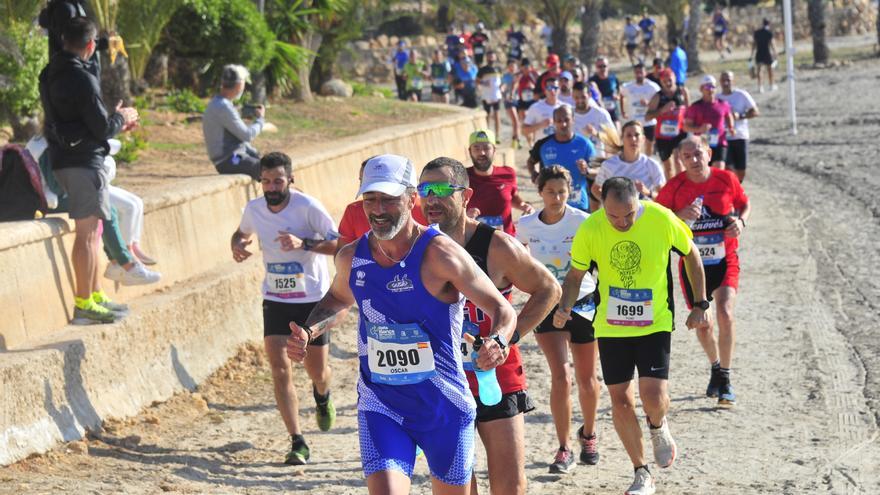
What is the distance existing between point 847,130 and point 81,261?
856 inches

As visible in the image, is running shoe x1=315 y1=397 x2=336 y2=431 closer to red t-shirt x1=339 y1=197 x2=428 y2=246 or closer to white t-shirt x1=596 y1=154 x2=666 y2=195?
red t-shirt x1=339 y1=197 x2=428 y2=246

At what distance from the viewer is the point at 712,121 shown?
57.1 ft

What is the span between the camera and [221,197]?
12383mm

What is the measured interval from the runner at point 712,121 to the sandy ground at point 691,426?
2.60 m

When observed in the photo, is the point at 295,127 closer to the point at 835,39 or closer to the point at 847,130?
the point at 847,130

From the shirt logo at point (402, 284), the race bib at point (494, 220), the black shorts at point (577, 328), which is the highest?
the shirt logo at point (402, 284)

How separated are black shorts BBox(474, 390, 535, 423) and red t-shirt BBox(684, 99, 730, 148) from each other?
1152cm

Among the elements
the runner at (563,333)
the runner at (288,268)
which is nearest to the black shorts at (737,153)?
the runner at (563,333)

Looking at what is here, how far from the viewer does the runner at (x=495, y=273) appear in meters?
6.17

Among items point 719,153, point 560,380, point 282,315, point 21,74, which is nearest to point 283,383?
point 282,315

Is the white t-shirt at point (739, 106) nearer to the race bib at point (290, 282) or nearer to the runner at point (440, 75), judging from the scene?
the race bib at point (290, 282)

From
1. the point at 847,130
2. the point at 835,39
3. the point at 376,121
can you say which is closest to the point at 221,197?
the point at 376,121

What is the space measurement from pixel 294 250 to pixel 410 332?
340 cm

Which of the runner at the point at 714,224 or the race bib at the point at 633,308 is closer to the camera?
the race bib at the point at 633,308
